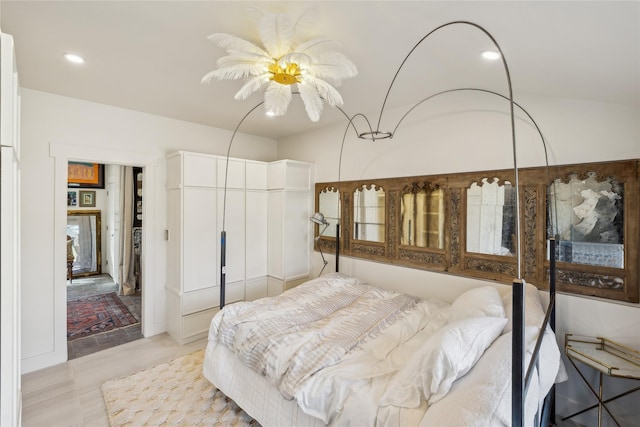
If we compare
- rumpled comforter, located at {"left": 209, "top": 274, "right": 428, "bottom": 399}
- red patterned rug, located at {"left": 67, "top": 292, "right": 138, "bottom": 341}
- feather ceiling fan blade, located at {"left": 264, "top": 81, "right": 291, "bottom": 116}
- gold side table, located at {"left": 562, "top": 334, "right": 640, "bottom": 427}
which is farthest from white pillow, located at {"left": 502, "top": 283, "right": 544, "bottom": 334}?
red patterned rug, located at {"left": 67, "top": 292, "right": 138, "bottom": 341}

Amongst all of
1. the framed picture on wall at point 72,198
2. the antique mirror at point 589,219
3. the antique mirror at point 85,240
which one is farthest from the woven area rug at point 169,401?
the framed picture on wall at point 72,198

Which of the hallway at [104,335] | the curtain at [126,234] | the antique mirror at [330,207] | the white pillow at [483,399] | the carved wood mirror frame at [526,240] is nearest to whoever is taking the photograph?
the white pillow at [483,399]

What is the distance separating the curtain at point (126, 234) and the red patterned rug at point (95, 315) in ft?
0.90

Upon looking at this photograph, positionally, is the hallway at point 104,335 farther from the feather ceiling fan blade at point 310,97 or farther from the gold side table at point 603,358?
the gold side table at point 603,358

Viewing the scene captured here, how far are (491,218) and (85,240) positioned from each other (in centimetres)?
761

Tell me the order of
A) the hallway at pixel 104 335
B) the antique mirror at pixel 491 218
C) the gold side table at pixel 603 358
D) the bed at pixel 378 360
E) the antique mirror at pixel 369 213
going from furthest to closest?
the antique mirror at pixel 369 213
the hallway at pixel 104 335
the antique mirror at pixel 491 218
the gold side table at pixel 603 358
the bed at pixel 378 360

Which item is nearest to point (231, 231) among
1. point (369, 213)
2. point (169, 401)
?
point (369, 213)

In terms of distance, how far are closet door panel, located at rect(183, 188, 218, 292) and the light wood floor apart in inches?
27.3

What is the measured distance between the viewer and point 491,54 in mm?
1781

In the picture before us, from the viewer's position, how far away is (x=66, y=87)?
267 cm

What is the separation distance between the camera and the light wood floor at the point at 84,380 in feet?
7.12

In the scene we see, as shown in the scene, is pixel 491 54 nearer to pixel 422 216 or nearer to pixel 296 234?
pixel 422 216

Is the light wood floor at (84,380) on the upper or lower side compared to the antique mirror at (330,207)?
lower

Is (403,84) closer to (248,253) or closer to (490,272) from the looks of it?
(490,272)
